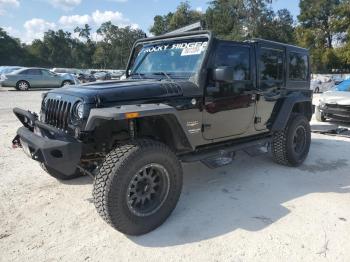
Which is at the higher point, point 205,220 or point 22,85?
point 22,85

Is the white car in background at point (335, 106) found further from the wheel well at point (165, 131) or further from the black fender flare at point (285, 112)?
the wheel well at point (165, 131)

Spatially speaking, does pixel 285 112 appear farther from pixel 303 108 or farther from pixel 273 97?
pixel 303 108

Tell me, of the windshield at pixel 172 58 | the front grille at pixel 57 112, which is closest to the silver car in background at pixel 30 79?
the windshield at pixel 172 58

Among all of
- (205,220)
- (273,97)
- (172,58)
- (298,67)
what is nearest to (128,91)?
(172,58)

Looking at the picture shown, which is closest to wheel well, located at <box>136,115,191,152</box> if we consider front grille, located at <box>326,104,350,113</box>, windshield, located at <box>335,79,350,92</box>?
front grille, located at <box>326,104,350,113</box>

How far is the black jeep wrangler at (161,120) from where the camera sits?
128 inches

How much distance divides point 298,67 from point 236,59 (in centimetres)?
182

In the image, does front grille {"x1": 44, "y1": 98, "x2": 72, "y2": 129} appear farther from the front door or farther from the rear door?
the rear door

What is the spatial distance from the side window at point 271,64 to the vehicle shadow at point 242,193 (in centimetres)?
145

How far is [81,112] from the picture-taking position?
343 centimetres

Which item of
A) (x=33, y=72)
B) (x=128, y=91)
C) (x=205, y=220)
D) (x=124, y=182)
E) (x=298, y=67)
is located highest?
(x=33, y=72)

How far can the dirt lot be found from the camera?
3.13m

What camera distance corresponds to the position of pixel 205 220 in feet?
12.2

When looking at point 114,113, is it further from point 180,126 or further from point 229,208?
point 229,208
